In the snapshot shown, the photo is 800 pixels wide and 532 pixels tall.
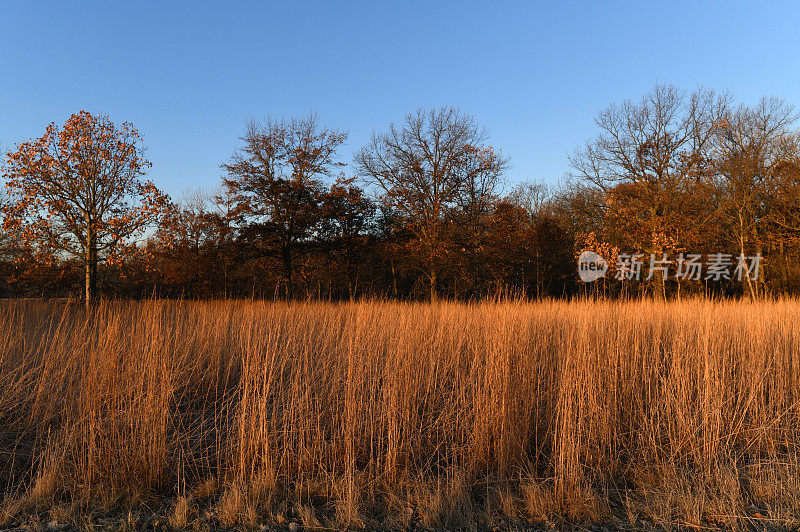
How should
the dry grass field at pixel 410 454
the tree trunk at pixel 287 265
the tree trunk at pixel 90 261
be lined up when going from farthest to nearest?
the tree trunk at pixel 287 265
the tree trunk at pixel 90 261
the dry grass field at pixel 410 454

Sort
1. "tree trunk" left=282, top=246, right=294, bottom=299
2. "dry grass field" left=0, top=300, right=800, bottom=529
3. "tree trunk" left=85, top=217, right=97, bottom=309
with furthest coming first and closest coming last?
"tree trunk" left=282, top=246, right=294, bottom=299 → "tree trunk" left=85, top=217, right=97, bottom=309 → "dry grass field" left=0, top=300, right=800, bottom=529

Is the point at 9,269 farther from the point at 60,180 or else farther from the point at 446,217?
the point at 446,217

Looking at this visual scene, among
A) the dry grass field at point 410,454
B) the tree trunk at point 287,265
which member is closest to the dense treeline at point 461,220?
the tree trunk at point 287,265

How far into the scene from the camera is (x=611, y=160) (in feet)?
67.5

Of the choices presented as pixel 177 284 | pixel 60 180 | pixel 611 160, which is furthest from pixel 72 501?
pixel 611 160

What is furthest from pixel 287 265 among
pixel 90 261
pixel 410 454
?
pixel 410 454

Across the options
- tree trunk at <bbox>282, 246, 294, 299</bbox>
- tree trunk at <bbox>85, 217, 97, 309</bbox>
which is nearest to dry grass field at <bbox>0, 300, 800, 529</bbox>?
tree trunk at <bbox>85, 217, 97, 309</bbox>

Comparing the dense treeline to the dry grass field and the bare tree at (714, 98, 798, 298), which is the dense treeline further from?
the dry grass field

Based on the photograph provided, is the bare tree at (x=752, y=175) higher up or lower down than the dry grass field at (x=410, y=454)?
higher up

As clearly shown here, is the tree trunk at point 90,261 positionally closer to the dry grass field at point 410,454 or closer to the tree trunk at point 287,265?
the tree trunk at point 287,265

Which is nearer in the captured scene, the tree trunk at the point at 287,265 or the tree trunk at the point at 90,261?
the tree trunk at the point at 90,261

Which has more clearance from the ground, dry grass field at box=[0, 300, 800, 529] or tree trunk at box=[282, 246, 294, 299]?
tree trunk at box=[282, 246, 294, 299]

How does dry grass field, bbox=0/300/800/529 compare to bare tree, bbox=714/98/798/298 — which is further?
bare tree, bbox=714/98/798/298

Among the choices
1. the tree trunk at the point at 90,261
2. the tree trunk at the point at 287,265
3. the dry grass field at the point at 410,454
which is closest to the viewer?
the dry grass field at the point at 410,454
